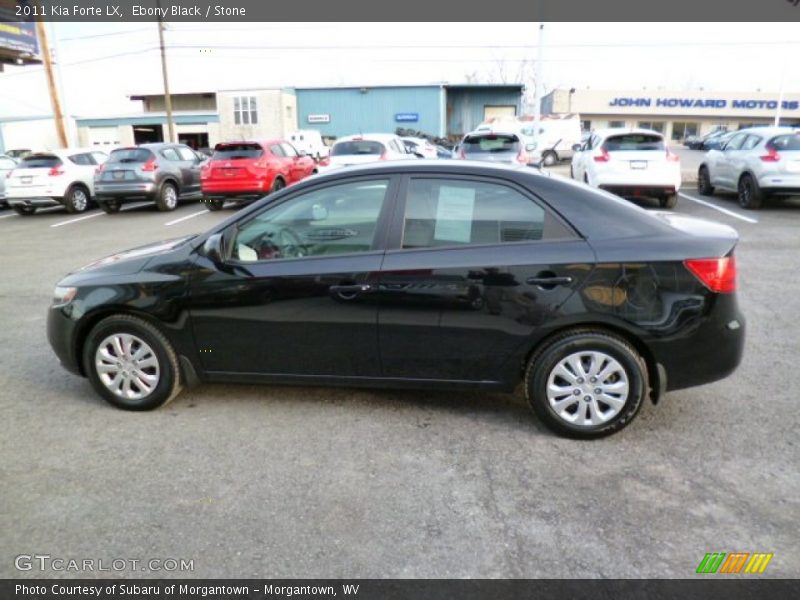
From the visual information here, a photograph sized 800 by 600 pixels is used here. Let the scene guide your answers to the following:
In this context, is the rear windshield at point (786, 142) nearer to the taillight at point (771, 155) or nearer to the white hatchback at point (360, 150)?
the taillight at point (771, 155)

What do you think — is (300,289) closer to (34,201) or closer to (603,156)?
(603,156)

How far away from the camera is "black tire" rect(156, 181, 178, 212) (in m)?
15.2

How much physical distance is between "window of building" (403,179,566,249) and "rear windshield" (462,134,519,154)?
1068 centimetres

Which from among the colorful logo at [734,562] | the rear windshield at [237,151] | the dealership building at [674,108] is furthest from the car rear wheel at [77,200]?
the dealership building at [674,108]

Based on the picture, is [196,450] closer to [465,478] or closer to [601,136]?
[465,478]

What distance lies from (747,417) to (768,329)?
203cm

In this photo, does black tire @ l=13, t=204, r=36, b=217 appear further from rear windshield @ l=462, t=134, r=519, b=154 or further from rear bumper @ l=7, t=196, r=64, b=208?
rear windshield @ l=462, t=134, r=519, b=154

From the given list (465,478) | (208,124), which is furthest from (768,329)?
(208,124)

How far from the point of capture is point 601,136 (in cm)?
1262

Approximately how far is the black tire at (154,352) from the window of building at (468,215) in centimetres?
173

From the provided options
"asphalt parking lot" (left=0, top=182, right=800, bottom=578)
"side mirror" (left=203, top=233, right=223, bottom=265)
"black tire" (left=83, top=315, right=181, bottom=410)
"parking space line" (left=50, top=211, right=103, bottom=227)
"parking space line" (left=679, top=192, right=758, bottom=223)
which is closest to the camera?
"asphalt parking lot" (left=0, top=182, right=800, bottom=578)

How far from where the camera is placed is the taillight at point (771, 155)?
1156 cm

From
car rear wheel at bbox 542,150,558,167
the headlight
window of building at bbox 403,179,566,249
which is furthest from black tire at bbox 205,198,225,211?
car rear wheel at bbox 542,150,558,167

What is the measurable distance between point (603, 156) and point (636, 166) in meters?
0.65
